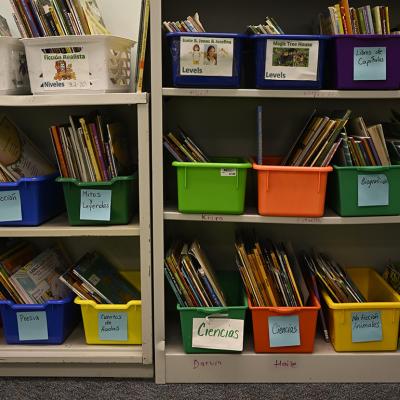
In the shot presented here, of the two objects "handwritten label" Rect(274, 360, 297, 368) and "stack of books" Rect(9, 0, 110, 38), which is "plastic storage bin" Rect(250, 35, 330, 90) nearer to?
"stack of books" Rect(9, 0, 110, 38)

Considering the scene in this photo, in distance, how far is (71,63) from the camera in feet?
4.43

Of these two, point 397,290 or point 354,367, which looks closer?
point 354,367

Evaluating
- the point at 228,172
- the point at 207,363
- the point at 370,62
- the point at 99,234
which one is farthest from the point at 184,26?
the point at 207,363

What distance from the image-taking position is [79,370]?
152cm

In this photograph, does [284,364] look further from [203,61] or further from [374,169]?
[203,61]

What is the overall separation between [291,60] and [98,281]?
1.03 metres

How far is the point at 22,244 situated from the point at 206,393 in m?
0.91

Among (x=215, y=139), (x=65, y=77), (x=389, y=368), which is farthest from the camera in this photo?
(x=215, y=139)

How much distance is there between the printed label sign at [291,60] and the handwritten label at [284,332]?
2.64ft

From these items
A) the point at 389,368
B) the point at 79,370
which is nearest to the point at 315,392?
the point at 389,368

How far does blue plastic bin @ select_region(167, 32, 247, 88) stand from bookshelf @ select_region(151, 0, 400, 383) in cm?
3

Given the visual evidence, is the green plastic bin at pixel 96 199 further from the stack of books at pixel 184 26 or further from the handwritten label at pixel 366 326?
the handwritten label at pixel 366 326

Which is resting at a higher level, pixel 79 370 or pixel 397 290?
pixel 397 290

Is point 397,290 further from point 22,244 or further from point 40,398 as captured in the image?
point 22,244
